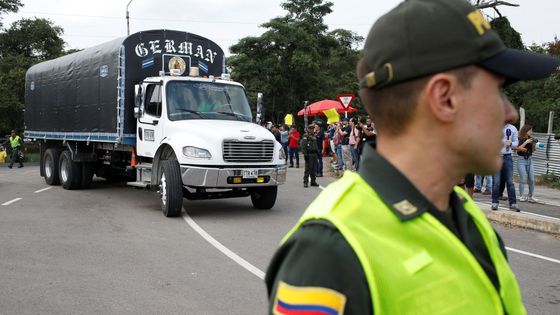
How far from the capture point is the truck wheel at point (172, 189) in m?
9.49

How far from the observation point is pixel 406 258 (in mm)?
1177

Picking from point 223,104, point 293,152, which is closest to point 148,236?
point 223,104

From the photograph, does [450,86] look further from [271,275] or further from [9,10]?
[9,10]

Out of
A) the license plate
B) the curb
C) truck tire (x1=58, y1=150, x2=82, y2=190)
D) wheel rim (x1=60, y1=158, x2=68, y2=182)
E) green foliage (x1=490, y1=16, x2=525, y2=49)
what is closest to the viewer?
the curb

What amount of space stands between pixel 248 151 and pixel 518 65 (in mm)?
8718

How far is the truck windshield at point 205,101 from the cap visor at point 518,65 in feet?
30.8

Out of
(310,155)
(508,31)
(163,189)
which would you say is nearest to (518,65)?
(163,189)

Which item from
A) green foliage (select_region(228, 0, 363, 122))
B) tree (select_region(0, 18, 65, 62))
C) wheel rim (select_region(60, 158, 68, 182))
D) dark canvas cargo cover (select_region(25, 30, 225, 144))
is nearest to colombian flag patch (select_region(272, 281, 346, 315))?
dark canvas cargo cover (select_region(25, 30, 225, 144))

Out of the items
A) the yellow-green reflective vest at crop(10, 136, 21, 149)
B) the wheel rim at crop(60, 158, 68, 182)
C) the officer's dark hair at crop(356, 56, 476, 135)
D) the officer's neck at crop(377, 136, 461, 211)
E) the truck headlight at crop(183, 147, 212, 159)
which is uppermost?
the officer's dark hair at crop(356, 56, 476, 135)

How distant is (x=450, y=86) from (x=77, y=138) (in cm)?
1393

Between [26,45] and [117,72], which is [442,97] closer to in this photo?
[117,72]

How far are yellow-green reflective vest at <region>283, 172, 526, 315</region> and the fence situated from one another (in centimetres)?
1711

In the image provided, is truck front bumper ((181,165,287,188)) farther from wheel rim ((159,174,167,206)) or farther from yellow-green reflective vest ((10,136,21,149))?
yellow-green reflective vest ((10,136,21,149))

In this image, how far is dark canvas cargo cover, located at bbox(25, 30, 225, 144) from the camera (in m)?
11.8
